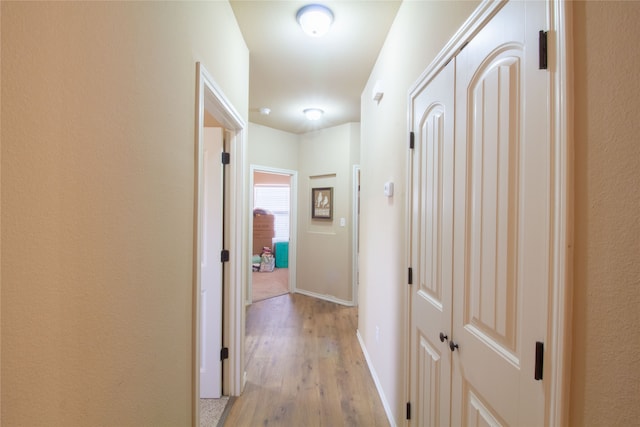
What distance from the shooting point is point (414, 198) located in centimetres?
150

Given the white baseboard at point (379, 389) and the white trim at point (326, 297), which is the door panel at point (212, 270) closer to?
the white baseboard at point (379, 389)

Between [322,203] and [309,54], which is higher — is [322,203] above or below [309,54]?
below

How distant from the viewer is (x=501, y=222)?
0.84m

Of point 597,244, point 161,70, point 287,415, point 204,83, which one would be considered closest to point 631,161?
point 597,244

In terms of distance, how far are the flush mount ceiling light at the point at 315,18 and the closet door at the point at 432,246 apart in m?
0.90

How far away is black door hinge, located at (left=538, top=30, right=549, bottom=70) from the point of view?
2.20 feet

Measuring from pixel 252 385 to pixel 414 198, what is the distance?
1.98m

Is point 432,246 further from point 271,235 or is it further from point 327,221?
point 271,235

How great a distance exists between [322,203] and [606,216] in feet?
13.2

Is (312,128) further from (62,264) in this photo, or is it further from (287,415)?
(62,264)

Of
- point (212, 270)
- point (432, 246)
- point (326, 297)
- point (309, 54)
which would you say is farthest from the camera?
point (326, 297)

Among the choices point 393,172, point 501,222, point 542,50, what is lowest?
point 501,222

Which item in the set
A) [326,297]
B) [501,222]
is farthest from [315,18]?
[326,297]

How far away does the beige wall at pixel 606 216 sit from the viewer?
20.0 inches
